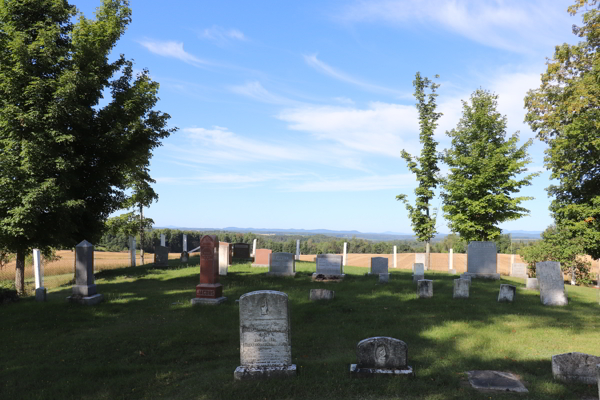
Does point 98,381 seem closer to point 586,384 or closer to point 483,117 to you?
point 586,384

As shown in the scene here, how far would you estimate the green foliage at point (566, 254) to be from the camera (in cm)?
2238

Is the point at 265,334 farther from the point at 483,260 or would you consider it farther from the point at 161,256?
the point at 161,256

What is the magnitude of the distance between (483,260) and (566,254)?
7.40 metres

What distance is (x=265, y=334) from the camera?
23.1 ft

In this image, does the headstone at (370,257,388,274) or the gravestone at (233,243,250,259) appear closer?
the headstone at (370,257,388,274)

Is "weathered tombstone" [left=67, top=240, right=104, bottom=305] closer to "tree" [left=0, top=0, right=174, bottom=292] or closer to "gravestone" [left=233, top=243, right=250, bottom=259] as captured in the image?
"tree" [left=0, top=0, right=174, bottom=292]

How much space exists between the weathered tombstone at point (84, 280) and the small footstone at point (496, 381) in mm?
11984

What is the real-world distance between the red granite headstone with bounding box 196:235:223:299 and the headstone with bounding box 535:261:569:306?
1082 cm

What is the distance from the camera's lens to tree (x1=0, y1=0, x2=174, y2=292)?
14.6 m

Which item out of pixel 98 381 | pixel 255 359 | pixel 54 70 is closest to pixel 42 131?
pixel 54 70

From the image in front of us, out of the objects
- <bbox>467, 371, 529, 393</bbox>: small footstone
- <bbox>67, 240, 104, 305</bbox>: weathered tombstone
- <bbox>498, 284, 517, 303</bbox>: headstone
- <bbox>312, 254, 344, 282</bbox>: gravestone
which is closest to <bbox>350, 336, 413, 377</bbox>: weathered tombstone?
<bbox>467, 371, 529, 393</bbox>: small footstone

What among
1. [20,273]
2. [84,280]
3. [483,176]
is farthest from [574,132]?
[20,273]

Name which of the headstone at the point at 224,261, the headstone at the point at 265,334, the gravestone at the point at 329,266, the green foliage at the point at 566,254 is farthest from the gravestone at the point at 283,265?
the green foliage at the point at 566,254

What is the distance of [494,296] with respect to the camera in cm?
1387
